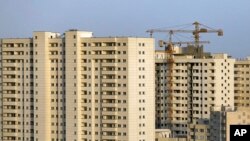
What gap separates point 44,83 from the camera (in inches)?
1022

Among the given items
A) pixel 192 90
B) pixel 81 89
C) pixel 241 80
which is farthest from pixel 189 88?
pixel 81 89

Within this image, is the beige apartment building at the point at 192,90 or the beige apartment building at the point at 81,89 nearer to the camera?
the beige apartment building at the point at 81,89

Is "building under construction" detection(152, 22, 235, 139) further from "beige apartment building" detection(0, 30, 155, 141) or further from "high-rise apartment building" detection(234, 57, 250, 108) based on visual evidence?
"beige apartment building" detection(0, 30, 155, 141)

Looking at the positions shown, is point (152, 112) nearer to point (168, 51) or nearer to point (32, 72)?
point (32, 72)

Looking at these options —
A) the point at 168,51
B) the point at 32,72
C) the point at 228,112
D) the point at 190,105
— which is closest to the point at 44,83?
the point at 32,72

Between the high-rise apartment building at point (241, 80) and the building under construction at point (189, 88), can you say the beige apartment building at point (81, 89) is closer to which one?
the building under construction at point (189, 88)

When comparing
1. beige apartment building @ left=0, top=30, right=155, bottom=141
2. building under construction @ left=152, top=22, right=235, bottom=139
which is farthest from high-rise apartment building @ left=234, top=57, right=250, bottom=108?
beige apartment building @ left=0, top=30, right=155, bottom=141

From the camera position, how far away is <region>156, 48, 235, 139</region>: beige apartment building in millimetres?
33594

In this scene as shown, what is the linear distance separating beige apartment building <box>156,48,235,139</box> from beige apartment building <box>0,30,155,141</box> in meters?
8.08

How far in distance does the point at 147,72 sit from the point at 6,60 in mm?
6034

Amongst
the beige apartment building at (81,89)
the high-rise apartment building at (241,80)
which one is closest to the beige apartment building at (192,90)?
the high-rise apartment building at (241,80)

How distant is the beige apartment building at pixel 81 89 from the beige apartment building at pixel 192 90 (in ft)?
26.5

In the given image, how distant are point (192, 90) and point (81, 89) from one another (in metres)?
10.2

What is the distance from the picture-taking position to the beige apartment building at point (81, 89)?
81.6 ft
